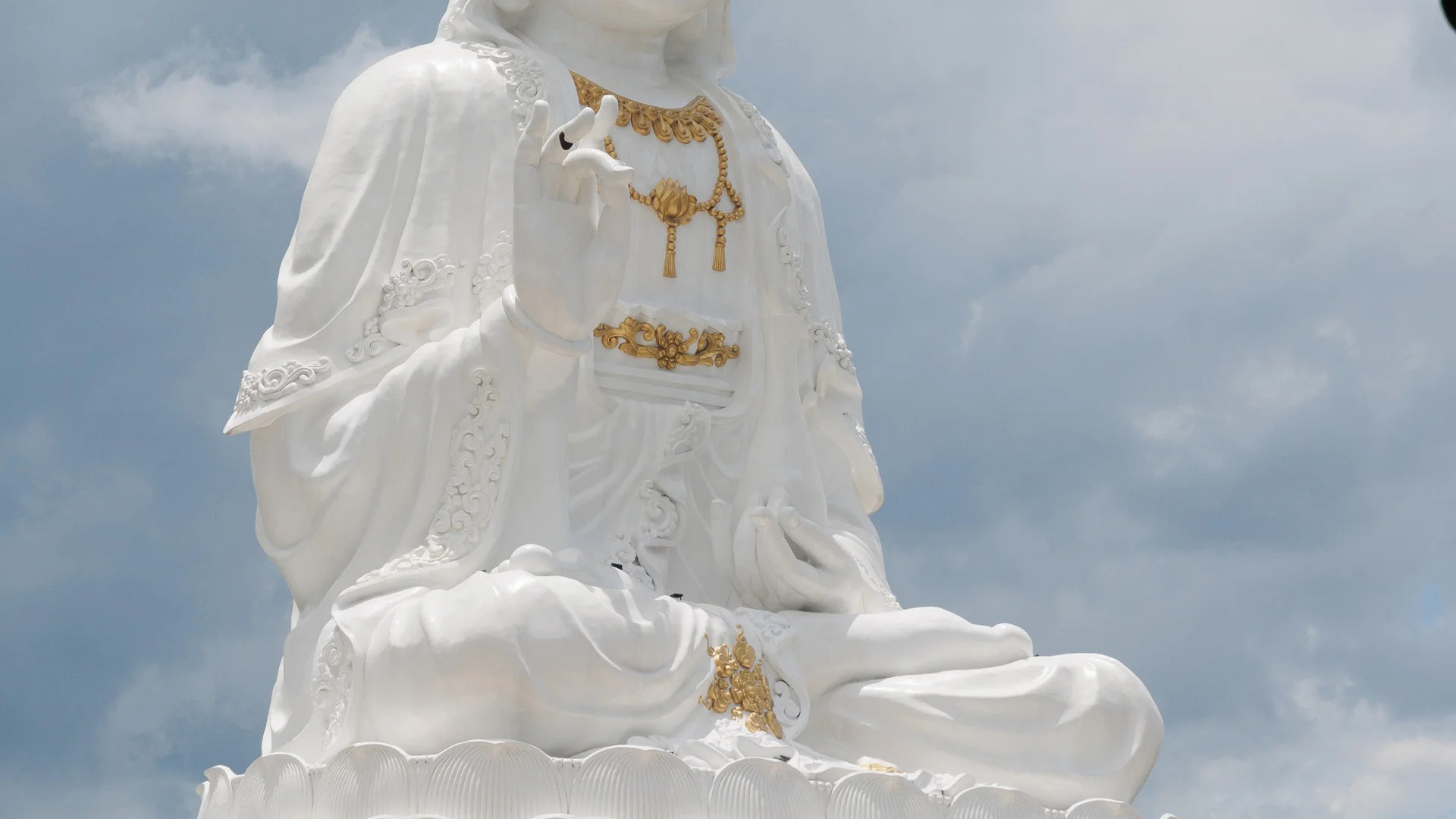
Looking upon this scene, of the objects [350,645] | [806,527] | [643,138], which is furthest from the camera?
[643,138]

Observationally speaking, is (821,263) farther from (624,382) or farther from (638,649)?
(638,649)

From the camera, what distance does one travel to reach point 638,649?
5.92 m

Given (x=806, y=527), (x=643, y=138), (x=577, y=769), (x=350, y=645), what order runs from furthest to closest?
(x=643, y=138), (x=806, y=527), (x=350, y=645), (x=577, y=769)

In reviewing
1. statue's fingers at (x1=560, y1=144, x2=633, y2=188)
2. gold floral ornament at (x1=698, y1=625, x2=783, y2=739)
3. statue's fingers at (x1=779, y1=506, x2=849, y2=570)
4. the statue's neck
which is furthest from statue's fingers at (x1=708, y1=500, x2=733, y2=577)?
the statue's neck

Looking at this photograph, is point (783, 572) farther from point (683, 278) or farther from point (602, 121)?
point (602, 121)

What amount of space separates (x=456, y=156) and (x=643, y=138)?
61 centimetres

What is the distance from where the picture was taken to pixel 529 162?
6164 millimetres

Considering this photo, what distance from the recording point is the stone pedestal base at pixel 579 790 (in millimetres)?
5535

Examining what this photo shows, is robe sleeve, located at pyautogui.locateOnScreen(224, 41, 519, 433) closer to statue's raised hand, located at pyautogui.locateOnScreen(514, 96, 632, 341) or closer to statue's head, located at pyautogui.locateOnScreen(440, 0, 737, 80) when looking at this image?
statue's head, located at pyautogui.locateOnScreen(440, 0, 737, 80)

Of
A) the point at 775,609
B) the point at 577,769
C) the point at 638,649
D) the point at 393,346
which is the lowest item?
the point at 577,769

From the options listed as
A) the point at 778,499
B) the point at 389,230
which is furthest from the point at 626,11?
the point at 778,499

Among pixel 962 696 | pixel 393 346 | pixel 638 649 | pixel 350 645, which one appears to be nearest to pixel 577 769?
pixel 638 649

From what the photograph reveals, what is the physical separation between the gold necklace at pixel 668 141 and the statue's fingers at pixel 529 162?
0.90m

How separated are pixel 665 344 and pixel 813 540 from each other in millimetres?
821
